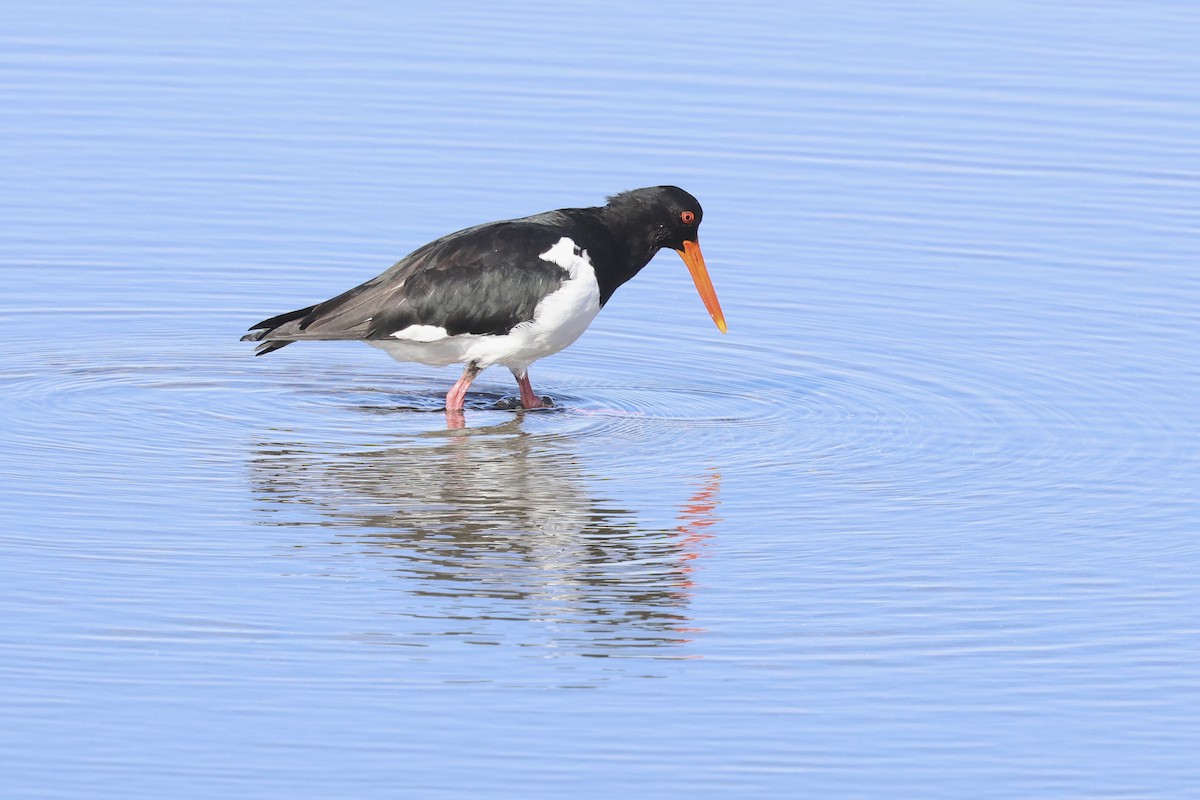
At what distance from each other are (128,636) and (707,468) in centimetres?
327

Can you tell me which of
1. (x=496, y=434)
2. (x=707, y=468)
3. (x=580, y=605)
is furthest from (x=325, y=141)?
(x=580, y=605)

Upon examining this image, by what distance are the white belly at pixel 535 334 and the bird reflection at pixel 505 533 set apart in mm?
400

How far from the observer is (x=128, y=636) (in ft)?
23.3

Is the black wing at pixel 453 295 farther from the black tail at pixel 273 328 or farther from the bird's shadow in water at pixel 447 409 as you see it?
the bird's shadow in water at pixel 447 409

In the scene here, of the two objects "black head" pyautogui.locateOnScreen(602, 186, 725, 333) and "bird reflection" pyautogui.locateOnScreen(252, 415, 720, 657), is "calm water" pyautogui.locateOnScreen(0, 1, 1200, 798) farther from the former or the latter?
"black head" pyautogui.locateOnScreen(602, 186, 725, 333)

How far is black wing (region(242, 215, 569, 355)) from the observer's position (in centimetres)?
1033

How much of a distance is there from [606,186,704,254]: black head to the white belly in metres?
0.68

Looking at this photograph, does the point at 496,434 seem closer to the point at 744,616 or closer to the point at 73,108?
the point at 744,616

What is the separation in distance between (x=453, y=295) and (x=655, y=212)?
55.6 inches

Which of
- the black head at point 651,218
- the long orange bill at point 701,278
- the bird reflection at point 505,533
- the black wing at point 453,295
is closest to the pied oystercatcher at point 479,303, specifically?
the black wing at point 453,295

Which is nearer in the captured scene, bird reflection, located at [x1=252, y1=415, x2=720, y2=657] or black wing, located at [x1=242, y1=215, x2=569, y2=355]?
bird reflection, located at [x1=252, y1=415, x2=720, y2=657]

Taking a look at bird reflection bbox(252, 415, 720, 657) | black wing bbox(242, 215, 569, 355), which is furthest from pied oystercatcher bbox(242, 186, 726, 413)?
bird reflection bbox(252, 415, 720, 657)

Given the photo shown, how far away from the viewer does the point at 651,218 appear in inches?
441

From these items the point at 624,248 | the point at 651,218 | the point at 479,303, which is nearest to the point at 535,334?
the point at 479,303
